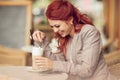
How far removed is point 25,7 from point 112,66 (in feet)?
6.07

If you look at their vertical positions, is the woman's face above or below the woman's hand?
above

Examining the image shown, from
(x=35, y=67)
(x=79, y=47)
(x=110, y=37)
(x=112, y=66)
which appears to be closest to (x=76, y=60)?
(x=79, y=47)

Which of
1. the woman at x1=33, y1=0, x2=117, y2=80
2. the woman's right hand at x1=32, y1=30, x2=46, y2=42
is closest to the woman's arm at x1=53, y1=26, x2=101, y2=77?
the woman at x1=33, y1=0, x2=117, y2=80

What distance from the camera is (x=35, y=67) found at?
1413 mm

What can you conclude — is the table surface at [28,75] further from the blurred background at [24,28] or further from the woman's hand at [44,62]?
the blurred background at [24,28]

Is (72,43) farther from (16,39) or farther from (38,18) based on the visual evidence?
(38,18)

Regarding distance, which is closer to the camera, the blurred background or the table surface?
the table surface

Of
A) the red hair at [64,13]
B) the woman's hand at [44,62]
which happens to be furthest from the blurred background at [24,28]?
the woman's hand at [44,62]

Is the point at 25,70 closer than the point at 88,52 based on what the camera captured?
No

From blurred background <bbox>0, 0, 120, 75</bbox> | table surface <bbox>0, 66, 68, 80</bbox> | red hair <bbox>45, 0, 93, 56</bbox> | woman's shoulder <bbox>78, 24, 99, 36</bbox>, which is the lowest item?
blurred background <bbox>0, 0, 120, 75</bbox>

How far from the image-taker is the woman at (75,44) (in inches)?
52.9

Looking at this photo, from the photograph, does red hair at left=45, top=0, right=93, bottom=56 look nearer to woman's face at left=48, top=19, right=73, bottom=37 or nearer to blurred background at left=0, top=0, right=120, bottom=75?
woman's face at left=48, top=19, right=73, bottom=37

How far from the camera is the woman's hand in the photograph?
1.33m

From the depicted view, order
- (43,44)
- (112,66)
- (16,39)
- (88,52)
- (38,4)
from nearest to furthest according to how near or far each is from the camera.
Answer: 1. (88,52)
2. (43,44)
3. (112,66)
4. (16,39)
5. (38,4)
